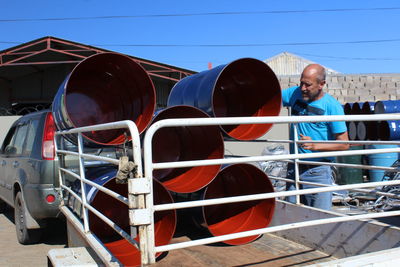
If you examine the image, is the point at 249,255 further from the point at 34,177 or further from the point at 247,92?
the point at 34,177

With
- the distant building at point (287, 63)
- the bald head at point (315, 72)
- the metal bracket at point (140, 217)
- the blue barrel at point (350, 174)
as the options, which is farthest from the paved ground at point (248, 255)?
the distant building at point (287, 63)

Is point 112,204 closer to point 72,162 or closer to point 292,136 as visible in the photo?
point 72,162

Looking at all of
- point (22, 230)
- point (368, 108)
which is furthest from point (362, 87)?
point (22, 230)

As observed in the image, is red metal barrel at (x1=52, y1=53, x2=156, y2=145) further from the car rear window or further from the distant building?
the distant building

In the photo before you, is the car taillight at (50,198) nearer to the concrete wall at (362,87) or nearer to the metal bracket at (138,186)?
the metal bracket at (138,186)

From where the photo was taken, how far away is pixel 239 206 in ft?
12.2

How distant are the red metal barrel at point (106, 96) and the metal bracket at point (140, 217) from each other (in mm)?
1719

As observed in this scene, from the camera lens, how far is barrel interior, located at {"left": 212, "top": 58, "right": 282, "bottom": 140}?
3.80 metres

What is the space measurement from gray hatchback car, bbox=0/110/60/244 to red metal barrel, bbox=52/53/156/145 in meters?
1.20

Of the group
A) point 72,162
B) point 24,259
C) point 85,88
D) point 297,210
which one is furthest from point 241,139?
point 24,259

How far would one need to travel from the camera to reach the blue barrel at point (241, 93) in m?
3.68

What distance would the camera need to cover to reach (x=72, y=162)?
4.87 meters

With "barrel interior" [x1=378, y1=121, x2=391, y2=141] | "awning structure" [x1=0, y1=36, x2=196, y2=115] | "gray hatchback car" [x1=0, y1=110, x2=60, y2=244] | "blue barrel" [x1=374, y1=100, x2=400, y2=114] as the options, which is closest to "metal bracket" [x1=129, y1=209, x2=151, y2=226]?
"gray hatchback car" [x1=0, y1=110, x2=60, y2=244]

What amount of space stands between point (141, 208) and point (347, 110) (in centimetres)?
1010
